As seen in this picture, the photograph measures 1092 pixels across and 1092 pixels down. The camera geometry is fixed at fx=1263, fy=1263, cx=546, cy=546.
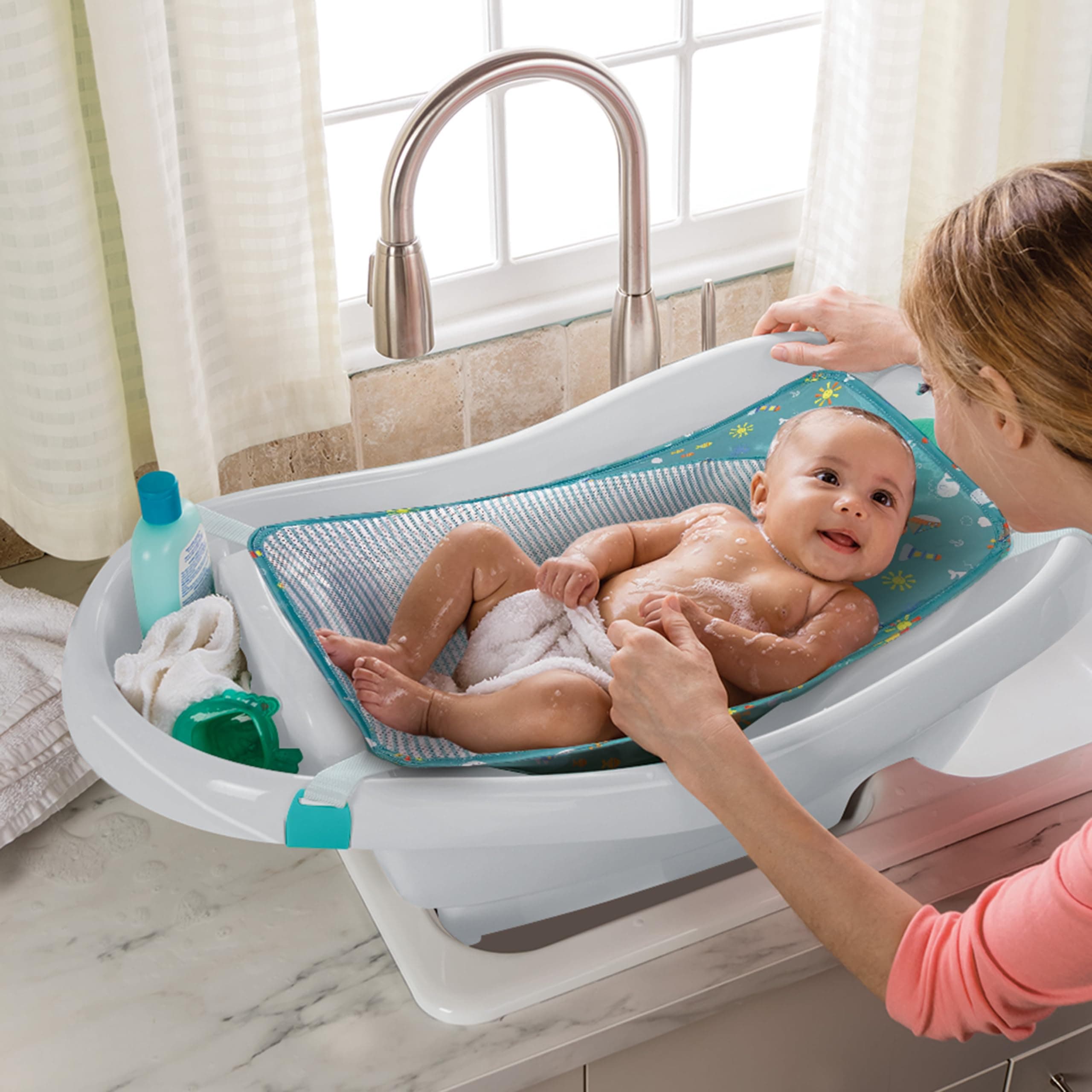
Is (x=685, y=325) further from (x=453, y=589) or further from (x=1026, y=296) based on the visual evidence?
(x=1026, y=296)

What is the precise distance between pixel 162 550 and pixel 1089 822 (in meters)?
0.80

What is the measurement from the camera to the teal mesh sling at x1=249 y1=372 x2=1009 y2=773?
113 cm

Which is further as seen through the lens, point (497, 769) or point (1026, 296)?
point (497, 769)

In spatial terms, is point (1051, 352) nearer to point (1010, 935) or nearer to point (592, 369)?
point (1010, 935)

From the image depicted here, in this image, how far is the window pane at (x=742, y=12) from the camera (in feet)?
5.90

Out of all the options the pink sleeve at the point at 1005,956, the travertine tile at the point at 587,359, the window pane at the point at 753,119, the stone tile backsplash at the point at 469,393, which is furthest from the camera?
the window pane at the point at 753,119

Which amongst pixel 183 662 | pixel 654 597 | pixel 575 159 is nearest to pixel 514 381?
pixel 575 159

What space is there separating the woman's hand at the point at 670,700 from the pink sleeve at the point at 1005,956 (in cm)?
21

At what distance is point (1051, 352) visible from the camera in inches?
35.3

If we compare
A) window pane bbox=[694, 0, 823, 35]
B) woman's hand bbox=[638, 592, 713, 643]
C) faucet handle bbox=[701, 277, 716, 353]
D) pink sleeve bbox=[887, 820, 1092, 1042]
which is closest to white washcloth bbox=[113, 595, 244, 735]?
woman's hand bbox=[638, 592, 713, 643]

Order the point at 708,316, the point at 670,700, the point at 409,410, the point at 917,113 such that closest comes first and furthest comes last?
the point at 670,700
the point at 708,316
the point at 409,410
the point at 917,113

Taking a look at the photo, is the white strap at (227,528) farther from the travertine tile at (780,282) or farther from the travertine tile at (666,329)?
the travertine tile at (780,282)

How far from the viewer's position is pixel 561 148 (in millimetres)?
1826

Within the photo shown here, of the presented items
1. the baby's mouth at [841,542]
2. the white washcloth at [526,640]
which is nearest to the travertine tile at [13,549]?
the white washcloth at [526,640]
